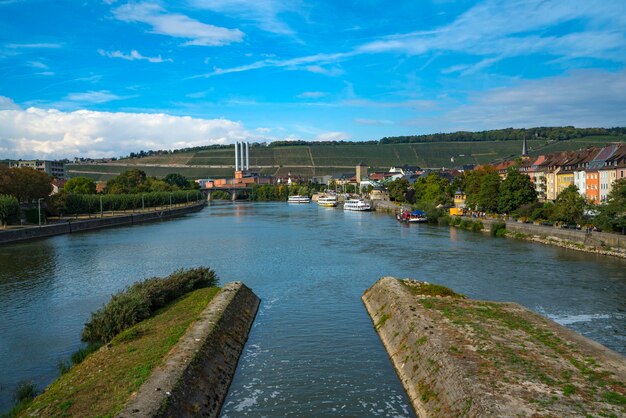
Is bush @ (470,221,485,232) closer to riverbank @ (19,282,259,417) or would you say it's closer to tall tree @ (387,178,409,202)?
riverbank @ (19,282,259,417)

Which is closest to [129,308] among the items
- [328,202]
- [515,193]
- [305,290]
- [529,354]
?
[305,290]

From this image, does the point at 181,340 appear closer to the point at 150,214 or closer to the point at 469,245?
the point at 469,245

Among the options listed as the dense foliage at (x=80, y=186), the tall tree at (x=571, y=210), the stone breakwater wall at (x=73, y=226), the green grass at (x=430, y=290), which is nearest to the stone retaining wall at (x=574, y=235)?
the tall tree at (x=571, y=210)

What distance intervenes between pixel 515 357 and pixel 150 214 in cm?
7530

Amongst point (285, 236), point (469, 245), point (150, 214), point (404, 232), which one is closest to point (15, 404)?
point (469, 245)

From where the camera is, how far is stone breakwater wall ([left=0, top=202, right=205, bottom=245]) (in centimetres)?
4925

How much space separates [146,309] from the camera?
1939 centimetres

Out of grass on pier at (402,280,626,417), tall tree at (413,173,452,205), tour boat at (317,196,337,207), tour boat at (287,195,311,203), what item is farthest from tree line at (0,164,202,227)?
grass on pier at (402,280,626,417)

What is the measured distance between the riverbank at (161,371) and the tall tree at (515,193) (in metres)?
44.3

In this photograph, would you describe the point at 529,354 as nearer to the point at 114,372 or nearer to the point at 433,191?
the point at 114,372

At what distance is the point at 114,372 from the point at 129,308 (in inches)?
220

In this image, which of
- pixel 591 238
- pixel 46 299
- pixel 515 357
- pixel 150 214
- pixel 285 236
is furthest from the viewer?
pixel 150 214

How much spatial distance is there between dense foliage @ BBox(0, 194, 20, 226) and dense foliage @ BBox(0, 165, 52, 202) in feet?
22.9

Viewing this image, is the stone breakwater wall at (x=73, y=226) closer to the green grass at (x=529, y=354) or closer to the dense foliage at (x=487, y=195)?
the green grass at (x=529, y=354)
